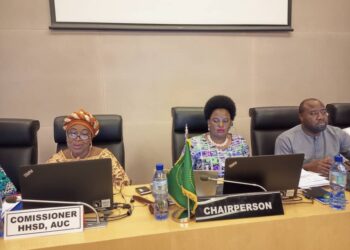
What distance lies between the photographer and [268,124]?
7.41ft

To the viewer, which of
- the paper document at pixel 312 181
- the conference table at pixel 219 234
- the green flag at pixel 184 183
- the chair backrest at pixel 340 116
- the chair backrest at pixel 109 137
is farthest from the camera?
the chair backrest at pixel 340 116

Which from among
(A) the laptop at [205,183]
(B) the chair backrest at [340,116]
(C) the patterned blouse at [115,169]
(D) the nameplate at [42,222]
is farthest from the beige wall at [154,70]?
(D) the nameplate at [42,222]

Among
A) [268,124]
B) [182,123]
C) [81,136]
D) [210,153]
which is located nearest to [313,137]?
[268,124]

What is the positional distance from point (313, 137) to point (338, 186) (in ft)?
2.61

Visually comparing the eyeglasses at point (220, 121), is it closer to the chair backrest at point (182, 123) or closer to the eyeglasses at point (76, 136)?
the chair backrest at point (182, 123)

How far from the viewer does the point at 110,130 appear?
2084mm

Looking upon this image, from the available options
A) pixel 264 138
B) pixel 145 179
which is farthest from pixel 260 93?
pixel 145 179

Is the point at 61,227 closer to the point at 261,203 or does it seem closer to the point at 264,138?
the point at 261,203

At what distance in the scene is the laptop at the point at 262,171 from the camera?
1256 mm

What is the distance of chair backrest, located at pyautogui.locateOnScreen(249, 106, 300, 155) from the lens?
2.24 meters

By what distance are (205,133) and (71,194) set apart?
45.5 inches

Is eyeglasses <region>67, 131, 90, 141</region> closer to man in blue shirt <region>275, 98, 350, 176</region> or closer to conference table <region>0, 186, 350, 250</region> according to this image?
conference table <region>0, 186, 350, 250</region>

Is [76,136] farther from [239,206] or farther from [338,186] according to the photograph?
[338,186]

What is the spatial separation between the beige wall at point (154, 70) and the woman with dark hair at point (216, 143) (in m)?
0.76
